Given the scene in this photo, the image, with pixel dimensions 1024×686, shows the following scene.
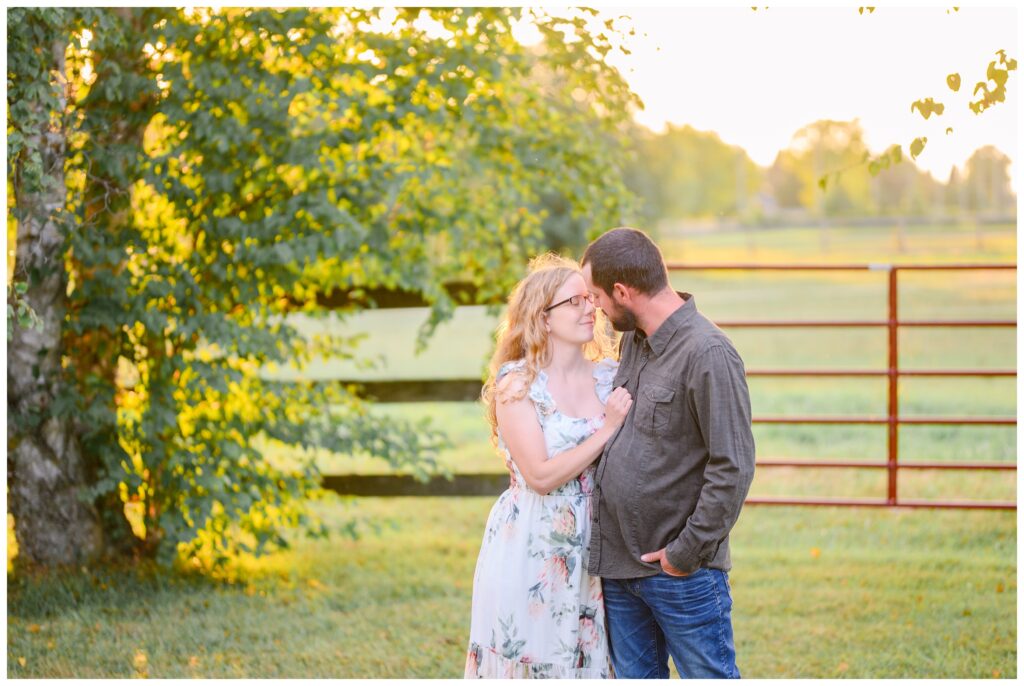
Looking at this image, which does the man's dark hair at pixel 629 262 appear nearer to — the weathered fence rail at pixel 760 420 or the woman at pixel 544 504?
the woman at pixel 544 504

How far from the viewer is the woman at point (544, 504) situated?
10.6 feet

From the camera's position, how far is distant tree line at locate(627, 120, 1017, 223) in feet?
154

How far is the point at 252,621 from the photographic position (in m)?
5.34

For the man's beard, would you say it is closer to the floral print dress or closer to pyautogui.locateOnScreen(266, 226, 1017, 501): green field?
the floral print dress

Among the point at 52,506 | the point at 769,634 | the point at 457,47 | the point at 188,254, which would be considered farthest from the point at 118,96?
the point at 769,634

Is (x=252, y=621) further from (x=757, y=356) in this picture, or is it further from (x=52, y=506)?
(x=757, y=356)

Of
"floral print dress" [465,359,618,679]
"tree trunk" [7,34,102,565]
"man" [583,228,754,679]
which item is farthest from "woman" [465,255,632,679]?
"tree trunk" [7,34,102,565]

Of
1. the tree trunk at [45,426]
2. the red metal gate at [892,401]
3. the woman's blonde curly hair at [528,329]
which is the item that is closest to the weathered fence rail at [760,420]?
the red metal gate at [892,401]

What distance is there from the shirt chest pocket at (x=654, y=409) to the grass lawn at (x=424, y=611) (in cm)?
219

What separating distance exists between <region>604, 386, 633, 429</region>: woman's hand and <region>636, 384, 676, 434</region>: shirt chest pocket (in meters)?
0.07

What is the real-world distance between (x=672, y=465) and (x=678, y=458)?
26mm

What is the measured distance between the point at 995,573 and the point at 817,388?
933 centimetres

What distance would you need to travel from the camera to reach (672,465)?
9.77ft

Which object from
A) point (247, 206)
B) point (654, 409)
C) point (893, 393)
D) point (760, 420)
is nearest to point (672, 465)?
point (654, 409)
